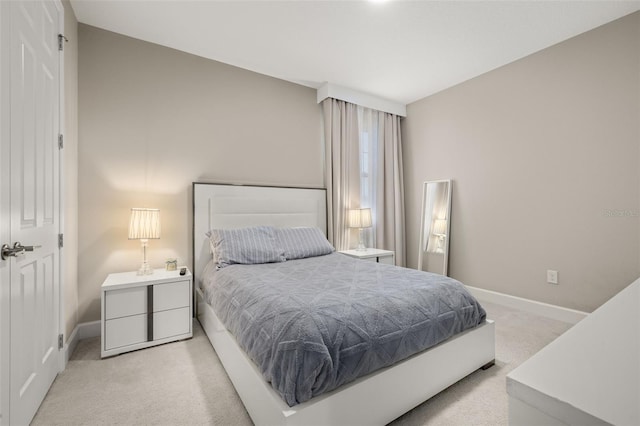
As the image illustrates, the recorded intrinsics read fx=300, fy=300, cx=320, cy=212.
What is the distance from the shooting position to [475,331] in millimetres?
1868

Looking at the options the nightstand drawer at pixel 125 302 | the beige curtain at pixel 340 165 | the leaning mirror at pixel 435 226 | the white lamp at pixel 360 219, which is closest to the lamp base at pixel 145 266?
the nightstand drawer at pixel 125 302

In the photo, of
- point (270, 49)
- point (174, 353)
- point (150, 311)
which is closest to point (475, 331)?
point (174, 353)

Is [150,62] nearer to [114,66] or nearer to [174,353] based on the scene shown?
[114,66]

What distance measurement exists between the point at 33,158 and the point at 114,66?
152cm

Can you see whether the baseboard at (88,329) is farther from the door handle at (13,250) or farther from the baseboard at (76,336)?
the door handle at (13,250)

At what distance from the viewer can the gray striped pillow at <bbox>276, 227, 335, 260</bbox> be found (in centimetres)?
290

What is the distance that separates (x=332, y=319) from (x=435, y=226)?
2.92 metres

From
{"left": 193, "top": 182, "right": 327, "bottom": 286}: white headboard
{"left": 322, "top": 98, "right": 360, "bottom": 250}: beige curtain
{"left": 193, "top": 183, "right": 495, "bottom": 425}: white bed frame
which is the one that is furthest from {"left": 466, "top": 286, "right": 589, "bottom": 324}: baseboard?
{"left": 193, "top": 182, "right": 327, "bottom": 286}: white headboard

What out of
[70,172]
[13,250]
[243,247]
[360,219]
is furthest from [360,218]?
[13,250]

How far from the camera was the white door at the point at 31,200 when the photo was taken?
1.30 meters

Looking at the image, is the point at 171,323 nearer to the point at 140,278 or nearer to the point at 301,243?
the point at 140,278

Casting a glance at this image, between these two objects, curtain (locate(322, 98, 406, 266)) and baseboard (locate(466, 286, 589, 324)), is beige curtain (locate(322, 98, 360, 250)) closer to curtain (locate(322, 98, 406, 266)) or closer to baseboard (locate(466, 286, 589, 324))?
curtain (locate(322, 98, 406, 266))

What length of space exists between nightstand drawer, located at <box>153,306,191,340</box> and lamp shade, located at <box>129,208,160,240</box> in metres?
0.63

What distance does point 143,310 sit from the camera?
7.41ft
